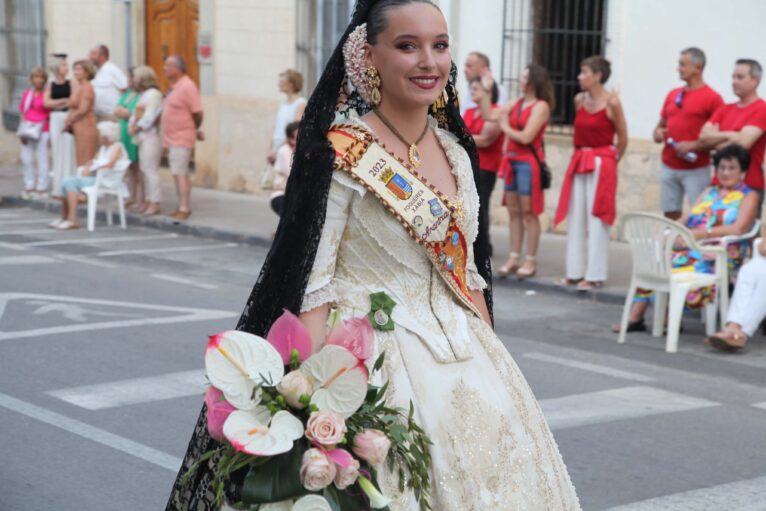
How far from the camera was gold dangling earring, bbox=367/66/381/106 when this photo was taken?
3.61 meters

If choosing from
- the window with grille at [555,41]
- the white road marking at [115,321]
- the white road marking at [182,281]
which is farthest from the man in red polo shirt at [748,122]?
the white road marking at [182,281]

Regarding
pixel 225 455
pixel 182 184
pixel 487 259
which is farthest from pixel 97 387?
pixel 182 184

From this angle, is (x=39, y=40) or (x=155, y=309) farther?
(x=39, y=40)

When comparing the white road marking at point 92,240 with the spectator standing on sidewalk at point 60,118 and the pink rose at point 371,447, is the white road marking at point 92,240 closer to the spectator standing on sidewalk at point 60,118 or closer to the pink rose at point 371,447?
the spectator standing on sidewalk at point 60,118

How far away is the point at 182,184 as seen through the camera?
16000 millimetres

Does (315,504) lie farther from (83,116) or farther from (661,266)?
(83,116)

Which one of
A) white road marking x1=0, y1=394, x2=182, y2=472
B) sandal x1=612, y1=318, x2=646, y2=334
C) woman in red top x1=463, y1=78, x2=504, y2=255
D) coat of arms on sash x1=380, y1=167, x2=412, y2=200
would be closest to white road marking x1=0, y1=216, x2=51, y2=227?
woman in red top x1=463, y1=78, x2=504, y2=255

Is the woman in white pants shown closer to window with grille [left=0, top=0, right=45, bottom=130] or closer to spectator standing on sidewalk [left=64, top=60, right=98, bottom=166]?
spectator standing on sidewalk [left=64, top=60, right=98, bottom=166]

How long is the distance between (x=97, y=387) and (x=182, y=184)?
8651 mm

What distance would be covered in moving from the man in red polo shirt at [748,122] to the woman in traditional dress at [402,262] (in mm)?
7065

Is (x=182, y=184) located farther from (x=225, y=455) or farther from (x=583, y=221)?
(x=225, y=455)

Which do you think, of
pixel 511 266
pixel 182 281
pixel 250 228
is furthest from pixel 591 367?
pixel 250 228

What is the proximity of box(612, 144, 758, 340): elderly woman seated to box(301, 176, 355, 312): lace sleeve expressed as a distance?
657cm

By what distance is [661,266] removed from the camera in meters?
9.62
